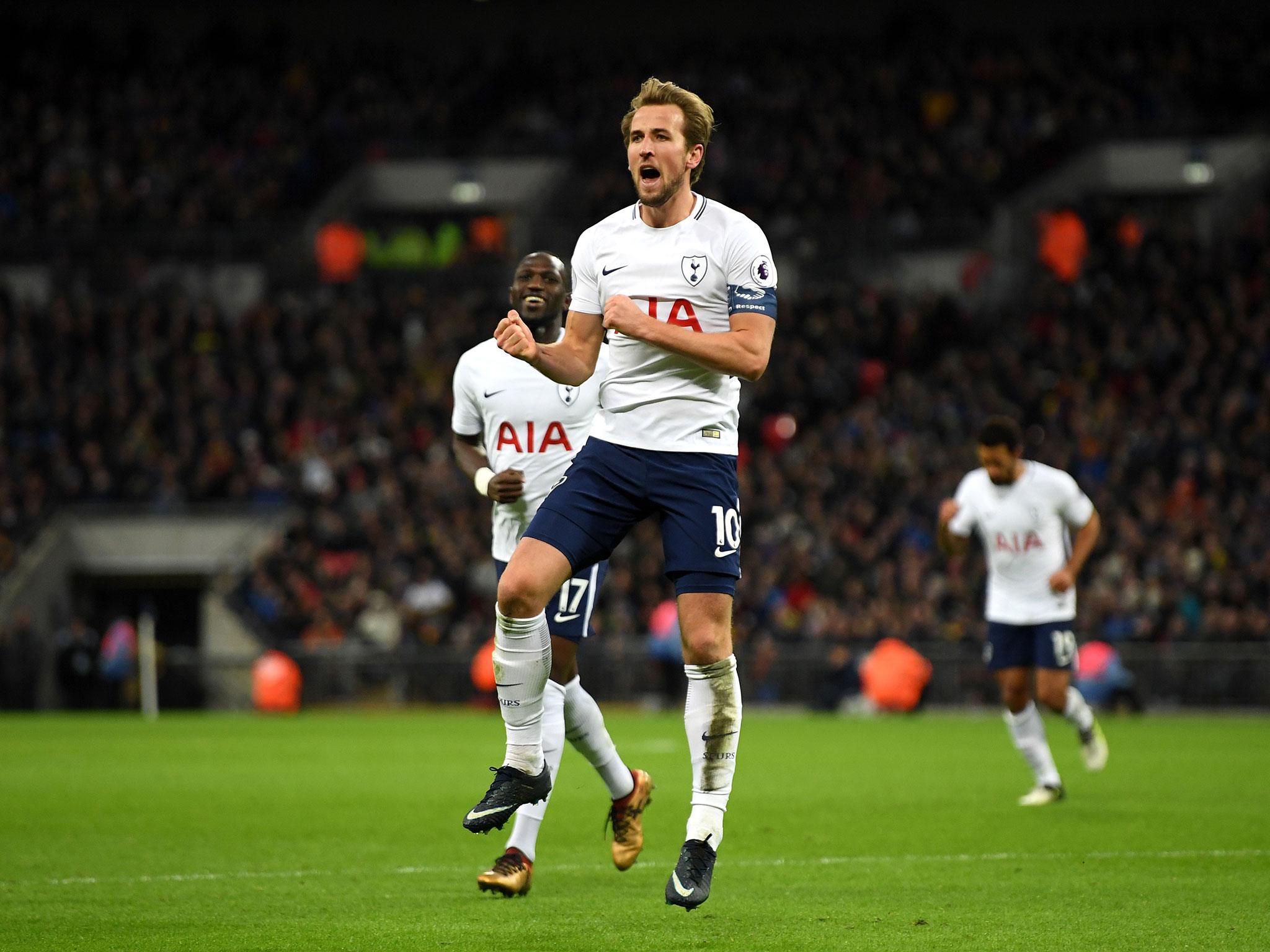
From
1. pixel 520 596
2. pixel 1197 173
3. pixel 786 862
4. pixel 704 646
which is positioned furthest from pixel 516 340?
pixel 1197 173

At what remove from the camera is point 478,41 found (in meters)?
42.7

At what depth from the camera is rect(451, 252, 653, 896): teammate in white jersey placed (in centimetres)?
801

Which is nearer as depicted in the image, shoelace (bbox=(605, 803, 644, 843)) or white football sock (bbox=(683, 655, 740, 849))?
white football sock (bbox=(683, 655, 740, 849))

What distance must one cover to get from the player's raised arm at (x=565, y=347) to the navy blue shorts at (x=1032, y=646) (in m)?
6.58

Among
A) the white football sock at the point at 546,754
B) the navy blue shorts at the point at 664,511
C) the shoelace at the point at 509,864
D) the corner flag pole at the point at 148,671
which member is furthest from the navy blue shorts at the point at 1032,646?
the corner flag pole at the point at 148,671

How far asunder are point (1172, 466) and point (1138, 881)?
21198 mm

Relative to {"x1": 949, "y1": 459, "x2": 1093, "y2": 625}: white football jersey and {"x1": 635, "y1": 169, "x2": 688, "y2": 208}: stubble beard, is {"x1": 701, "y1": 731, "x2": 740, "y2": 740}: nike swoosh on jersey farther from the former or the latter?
{"x1": 949, "y1": 459, "x2": 1093, "y2": 625}: white football jersey

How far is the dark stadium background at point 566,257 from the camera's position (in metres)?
27.7

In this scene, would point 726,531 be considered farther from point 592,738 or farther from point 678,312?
point 592,738

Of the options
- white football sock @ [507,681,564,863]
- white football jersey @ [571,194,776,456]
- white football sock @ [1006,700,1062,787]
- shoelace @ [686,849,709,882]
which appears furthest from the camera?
white football sock @ [1006,700,1062,787]

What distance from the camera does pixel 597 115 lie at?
38906 mm

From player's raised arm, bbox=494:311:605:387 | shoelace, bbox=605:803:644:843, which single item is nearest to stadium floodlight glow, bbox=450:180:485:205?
shoelace, bbox=605:803:644:843

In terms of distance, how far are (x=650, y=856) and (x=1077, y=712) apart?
5330mm

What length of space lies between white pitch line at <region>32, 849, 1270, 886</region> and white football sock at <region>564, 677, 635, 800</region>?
53 cm
